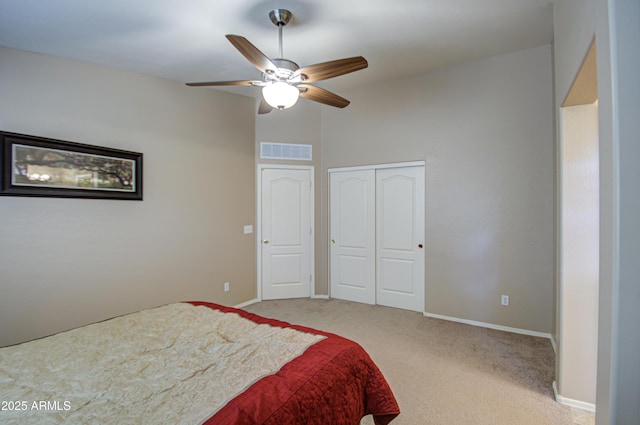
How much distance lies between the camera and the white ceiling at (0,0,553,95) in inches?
93.5

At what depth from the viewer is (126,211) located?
330 centimetres

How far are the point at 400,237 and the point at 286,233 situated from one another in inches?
65.7

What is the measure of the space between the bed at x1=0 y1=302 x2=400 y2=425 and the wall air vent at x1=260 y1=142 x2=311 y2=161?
9.92 feet

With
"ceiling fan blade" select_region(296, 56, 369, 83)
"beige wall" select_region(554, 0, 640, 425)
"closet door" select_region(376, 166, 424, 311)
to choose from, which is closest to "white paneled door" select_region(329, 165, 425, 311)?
"closet door" select_region(376, 166, 424, 311)

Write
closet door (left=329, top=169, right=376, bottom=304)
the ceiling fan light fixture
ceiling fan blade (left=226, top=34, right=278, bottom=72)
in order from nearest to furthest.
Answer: ceiling fan blade (left=226, top=34, right=278, bottom=72) < the ceiling fan light fixture < closet door (left=329, top=169, right=376, bottom=304)

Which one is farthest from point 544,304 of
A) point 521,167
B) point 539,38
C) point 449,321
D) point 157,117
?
point 157,117

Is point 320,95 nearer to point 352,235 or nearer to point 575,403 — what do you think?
point 352,235

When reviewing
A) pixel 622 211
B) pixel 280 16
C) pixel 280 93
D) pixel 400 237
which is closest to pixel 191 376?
pixel 622 211

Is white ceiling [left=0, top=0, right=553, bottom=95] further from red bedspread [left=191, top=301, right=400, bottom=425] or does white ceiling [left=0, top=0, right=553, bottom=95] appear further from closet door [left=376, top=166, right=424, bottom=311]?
red bedspread [left=191, top=301, right=400, bottom=425]

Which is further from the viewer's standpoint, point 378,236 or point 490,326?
point 378,236

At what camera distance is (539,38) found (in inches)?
119

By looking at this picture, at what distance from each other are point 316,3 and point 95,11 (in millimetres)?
1703

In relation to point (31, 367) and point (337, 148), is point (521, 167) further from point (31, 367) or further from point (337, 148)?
point (31, 367)

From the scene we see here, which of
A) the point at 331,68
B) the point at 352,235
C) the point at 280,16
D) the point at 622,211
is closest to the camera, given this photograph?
the point at 622,211
